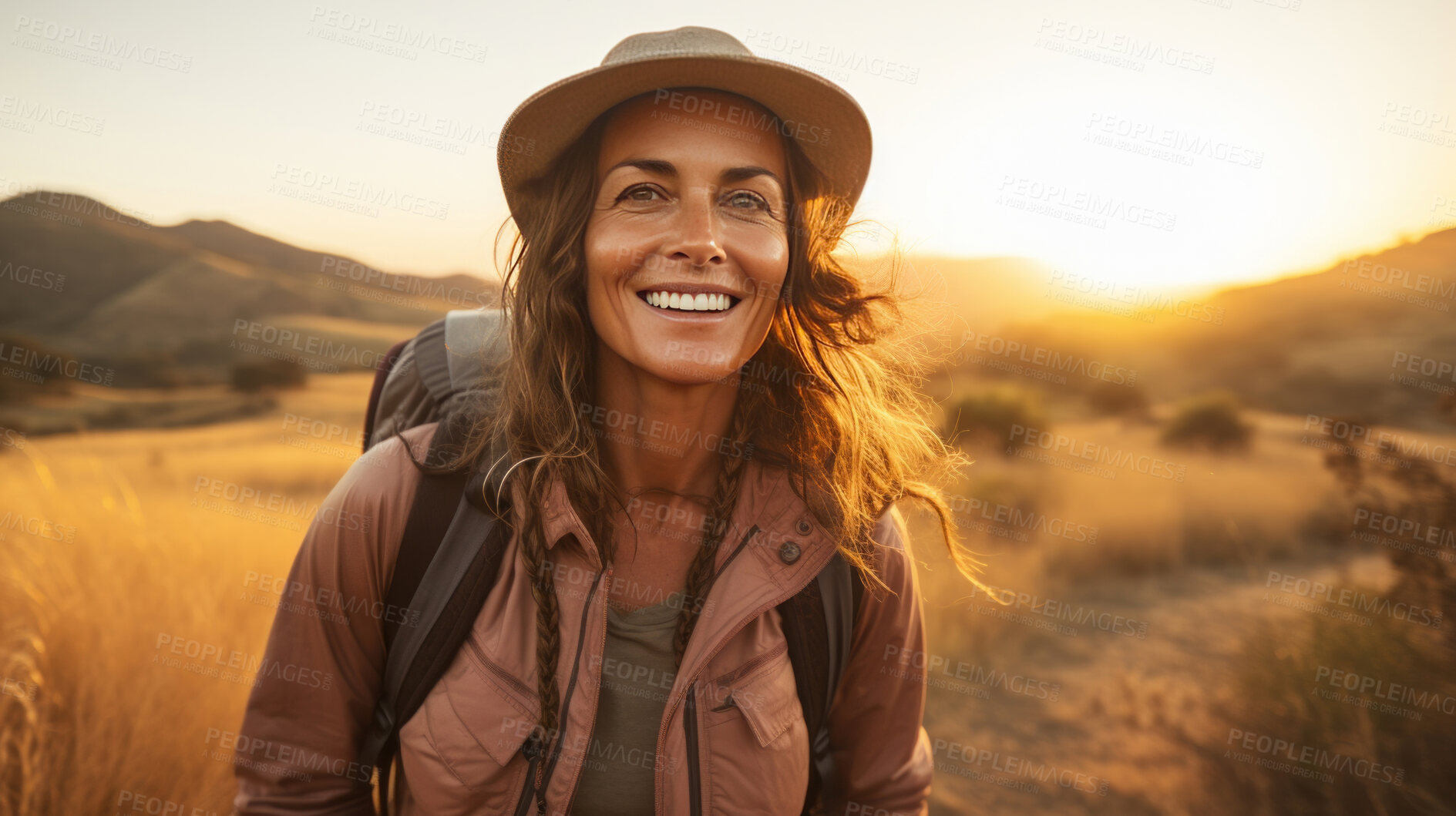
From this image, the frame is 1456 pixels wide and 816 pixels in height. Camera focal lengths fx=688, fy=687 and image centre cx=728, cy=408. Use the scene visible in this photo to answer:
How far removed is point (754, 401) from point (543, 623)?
0.94 m

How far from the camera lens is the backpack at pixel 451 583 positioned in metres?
1.66

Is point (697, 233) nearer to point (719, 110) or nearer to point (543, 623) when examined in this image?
point (719, 110)

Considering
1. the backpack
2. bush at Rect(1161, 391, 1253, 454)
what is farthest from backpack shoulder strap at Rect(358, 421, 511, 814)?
bush at Rect(1161, 391, 1253, 454)

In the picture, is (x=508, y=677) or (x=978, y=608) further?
(x=978, y=608)

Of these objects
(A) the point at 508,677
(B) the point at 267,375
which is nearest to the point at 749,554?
(A) the point at 508,677

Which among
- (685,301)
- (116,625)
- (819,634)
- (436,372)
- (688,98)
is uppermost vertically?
(688,98)

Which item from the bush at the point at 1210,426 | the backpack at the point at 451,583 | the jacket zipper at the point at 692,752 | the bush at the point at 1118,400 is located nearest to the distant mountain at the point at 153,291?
the backpack at the point at 451,583

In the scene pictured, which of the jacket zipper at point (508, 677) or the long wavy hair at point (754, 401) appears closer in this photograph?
the jacket zipper at point (508, 677)

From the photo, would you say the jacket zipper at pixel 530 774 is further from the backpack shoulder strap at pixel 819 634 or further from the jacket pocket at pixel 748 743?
the backpack shoulder strap at pixel 819 634

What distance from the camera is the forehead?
1820 mm

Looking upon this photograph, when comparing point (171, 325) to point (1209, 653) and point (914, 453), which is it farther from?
point (1209, 653)

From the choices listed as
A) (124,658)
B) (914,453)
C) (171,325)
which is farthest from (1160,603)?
(171,325)

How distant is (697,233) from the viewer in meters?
1.79

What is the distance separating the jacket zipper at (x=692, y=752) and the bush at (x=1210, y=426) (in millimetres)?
8580
